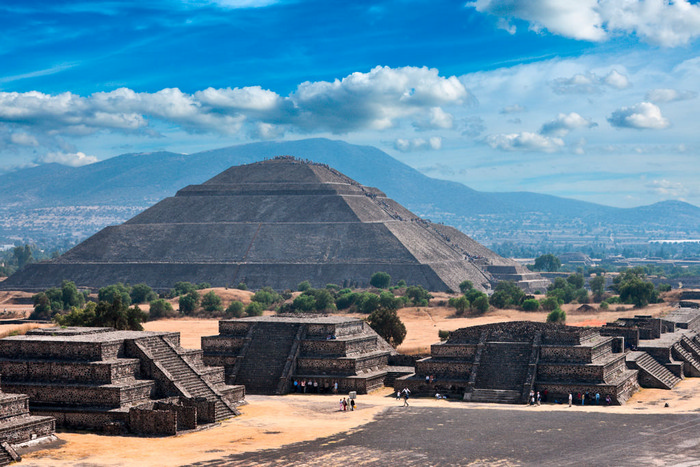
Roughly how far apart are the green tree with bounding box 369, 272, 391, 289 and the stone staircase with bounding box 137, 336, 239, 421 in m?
101

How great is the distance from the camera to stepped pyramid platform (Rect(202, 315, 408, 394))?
190ft

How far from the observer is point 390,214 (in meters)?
200

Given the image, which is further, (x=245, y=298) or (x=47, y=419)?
(x=245, y=298)

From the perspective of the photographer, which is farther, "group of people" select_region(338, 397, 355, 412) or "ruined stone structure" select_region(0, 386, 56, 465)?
"group of people" select_region(338, 397, 355, 412)

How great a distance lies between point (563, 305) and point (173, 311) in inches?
2000

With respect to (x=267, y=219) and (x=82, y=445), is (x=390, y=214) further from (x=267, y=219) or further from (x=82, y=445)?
(x=82, y=445)

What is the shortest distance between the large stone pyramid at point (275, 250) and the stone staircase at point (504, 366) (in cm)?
9815

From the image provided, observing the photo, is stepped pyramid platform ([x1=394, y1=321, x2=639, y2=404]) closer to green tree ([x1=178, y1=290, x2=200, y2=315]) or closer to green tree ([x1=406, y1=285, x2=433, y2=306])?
green tree ([x1=178, y1=290, x2=200, y2=315])

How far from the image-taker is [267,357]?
59.9m

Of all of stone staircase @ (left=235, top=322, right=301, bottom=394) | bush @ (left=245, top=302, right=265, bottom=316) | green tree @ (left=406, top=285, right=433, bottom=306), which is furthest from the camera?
green tree @ (left=406, top=285, right=433, bottom=306)

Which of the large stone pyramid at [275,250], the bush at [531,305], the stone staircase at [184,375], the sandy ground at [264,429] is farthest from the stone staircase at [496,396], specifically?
the large stone pyramid at [275,250]

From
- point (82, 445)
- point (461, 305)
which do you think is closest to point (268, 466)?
point (82, 445)

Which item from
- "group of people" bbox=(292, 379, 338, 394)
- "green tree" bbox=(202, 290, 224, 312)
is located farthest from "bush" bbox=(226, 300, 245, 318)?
"group of people" bbox=(292, 379, 338, 394)

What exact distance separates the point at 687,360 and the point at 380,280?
83.5 metres
